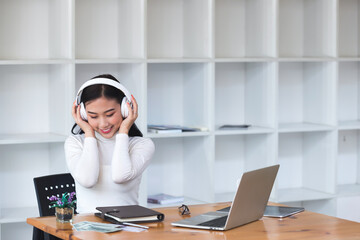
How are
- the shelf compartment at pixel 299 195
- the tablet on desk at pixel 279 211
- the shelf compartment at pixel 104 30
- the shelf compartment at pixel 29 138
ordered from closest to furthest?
the tablet on desk at pixel 279 211, the shelf compartment at pixel 29 138, the shelf compartment at pixel 104 30, the shelf compartment at pixel 299 195

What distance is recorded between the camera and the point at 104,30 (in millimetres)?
4191

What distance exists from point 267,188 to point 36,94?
6.77 feet

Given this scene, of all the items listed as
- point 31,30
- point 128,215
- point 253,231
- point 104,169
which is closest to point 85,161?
point 104,169

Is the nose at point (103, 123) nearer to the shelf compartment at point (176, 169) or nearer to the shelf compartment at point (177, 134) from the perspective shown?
the shelf compartment at point (177, 134)

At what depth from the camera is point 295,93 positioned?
4.83 metres

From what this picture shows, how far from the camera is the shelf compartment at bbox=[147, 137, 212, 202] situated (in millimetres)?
4312

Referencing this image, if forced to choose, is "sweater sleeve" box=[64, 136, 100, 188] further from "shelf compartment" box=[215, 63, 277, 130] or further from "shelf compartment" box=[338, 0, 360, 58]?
"shelf compartment" box=[338, 0, 360, 58]

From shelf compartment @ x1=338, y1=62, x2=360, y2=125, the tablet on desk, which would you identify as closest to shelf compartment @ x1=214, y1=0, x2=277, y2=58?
shelf compartment @ x1=338, y1=62, x2=360, y2=125

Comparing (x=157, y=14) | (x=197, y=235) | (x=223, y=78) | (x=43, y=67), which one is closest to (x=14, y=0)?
(x=43, y=67)

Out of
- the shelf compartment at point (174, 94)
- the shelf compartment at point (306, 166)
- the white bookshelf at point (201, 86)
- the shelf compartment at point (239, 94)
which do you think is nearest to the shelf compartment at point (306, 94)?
the white bookshelf at point (201, 86)

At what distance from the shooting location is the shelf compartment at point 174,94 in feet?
14.1

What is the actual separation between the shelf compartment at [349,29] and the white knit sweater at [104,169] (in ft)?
8.49

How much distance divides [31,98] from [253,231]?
2.20 meters

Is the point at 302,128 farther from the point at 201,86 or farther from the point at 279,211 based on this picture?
the point at 279,211
